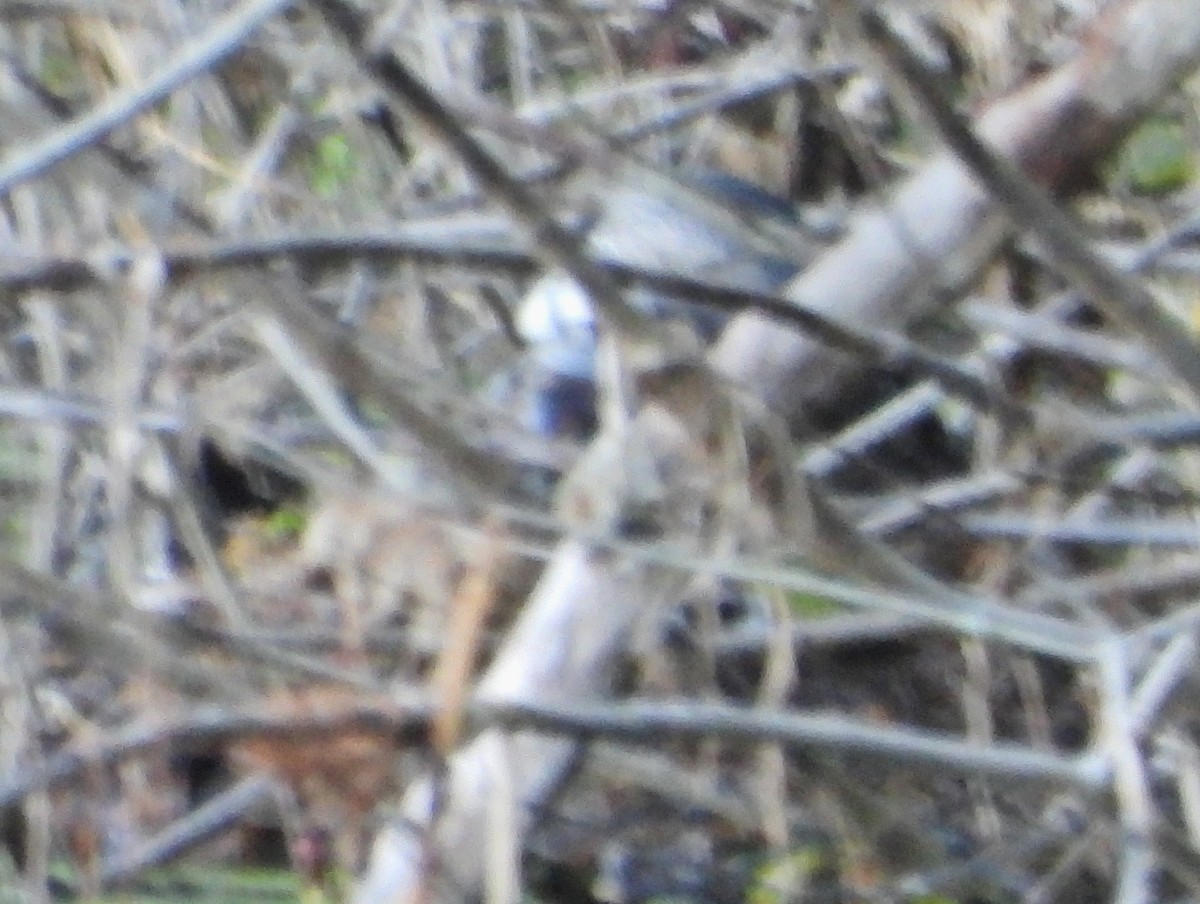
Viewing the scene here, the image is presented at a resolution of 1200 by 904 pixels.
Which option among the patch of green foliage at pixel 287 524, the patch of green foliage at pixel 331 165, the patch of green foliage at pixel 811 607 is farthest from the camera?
the patch of green foliage at pixel 331 165

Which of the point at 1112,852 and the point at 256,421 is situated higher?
the point at 256,421

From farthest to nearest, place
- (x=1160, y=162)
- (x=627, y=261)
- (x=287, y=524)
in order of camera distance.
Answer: (x=1160, y=162) < (x=287, y=524) < (x=627, y=261)

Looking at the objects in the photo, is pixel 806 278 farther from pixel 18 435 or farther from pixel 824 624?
pixel 18 435

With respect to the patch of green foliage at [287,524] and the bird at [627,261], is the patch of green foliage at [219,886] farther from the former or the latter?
the bird at [627,261]

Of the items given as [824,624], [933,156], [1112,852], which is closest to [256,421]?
[824,624]

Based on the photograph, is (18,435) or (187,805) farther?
(18,435)

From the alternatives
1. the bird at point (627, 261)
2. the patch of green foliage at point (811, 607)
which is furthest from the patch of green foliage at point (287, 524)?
the patch of green foliage at point (811, 607)

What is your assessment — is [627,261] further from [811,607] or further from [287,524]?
[287,524]

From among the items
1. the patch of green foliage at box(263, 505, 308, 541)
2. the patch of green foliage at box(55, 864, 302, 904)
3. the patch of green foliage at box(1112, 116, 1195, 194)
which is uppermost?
the patch of green foliage at box(1112, 116, 1195, 194)

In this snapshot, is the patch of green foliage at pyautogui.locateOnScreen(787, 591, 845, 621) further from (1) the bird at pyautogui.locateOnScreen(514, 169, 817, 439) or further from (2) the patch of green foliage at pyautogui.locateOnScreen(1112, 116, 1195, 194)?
(2) the patch of green foliage at pyautogui.locateOnScreen(1112, 116, 1195, 194)

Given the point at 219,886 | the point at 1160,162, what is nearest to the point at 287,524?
the point at 219,886

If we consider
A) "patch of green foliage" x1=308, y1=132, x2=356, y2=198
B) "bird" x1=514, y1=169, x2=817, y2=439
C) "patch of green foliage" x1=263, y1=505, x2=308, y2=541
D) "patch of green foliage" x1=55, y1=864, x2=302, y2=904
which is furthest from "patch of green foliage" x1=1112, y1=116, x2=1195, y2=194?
"patch of green foliage" x1=55, y1=864, x2=302, y2=904
